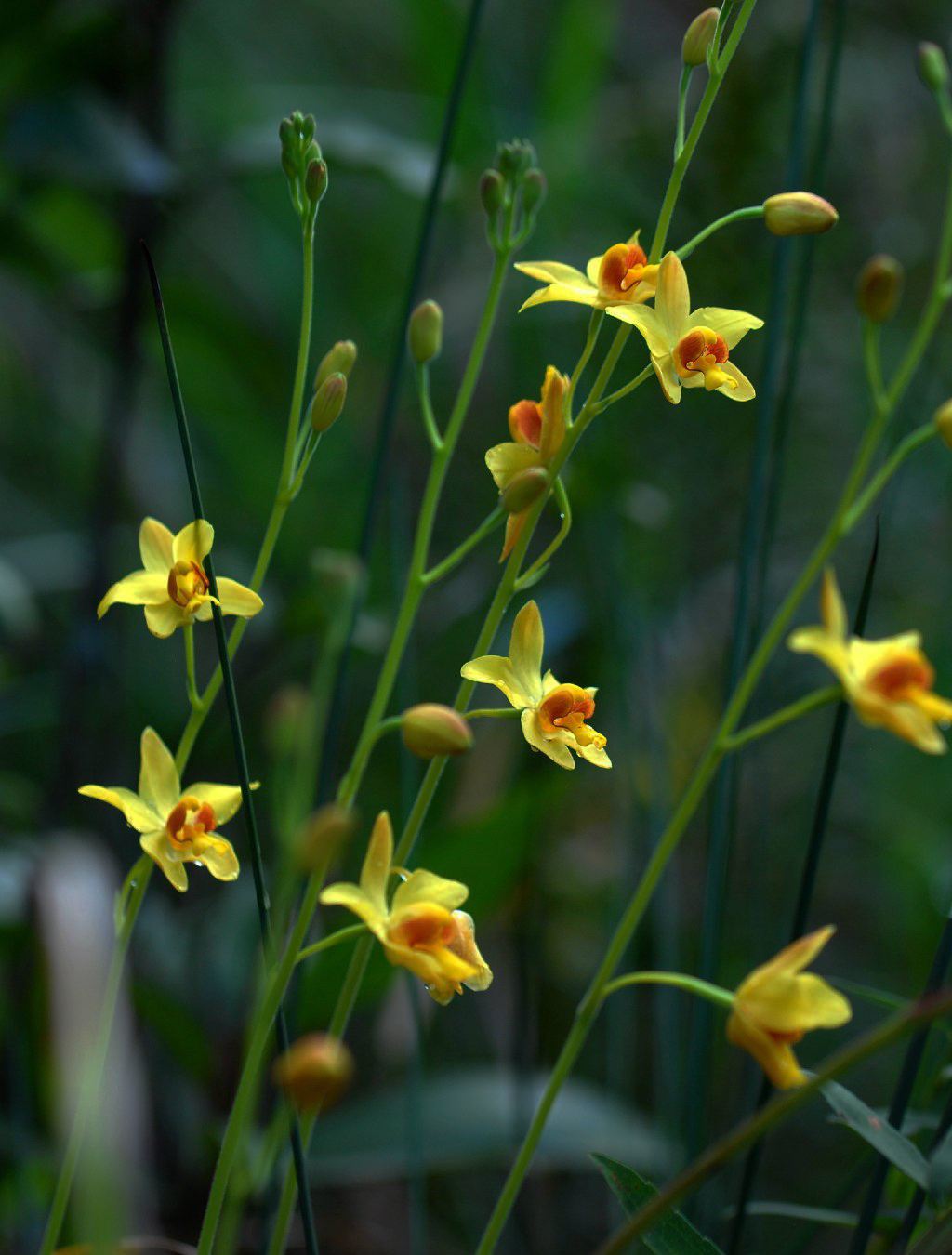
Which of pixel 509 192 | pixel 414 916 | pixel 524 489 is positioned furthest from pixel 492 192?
pixel 414 916

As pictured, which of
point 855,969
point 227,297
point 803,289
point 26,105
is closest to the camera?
point 803,289

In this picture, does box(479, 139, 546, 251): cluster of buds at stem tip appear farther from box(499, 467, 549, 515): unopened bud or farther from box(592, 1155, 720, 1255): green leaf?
box(592, 1155, 720, 1255): green leaf

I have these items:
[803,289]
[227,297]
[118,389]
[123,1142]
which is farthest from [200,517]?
[227,297]

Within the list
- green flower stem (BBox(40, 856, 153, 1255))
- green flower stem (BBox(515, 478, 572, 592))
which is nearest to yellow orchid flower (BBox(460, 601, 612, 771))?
green flower stem (BBox(515, 478, 572, 592))

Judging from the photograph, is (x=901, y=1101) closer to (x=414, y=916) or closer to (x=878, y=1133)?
(x=878, y=1133)

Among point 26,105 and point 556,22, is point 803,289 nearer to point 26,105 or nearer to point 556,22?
point 26,105

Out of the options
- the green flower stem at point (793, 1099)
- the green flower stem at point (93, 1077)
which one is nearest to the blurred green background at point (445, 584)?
the green flower stem at point (93, 1077)
